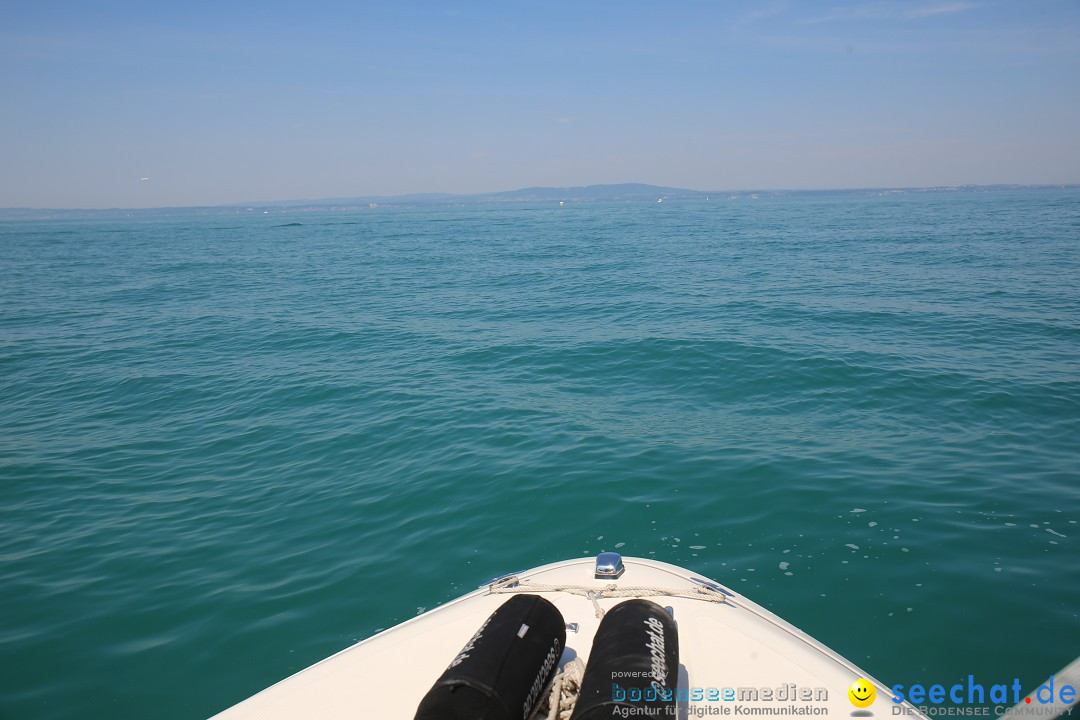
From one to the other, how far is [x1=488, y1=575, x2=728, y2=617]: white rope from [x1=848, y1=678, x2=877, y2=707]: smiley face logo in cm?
99

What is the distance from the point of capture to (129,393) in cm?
1418

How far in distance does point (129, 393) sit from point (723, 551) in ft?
44.5

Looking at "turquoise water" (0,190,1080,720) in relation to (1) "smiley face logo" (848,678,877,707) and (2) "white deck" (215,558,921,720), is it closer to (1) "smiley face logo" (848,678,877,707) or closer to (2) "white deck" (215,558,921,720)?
(2) "white deck" (215,558,921,720)

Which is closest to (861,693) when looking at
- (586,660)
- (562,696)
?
(586,660)

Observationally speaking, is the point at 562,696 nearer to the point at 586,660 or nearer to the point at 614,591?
the point at 586,660

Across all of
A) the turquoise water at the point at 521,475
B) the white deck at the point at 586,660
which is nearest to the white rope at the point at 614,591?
the white deck at the point at 586,660

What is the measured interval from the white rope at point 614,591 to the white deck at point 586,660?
0.15ft

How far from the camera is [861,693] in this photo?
11.4 ft

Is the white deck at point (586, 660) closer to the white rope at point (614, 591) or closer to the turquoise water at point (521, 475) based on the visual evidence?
the white rope at point (614, 591)

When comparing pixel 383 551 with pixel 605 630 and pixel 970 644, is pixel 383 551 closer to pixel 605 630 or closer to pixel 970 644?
pixel 605 630

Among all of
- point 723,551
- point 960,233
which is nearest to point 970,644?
point 723,551

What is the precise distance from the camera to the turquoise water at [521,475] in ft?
19.5

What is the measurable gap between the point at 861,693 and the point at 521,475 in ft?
20.0

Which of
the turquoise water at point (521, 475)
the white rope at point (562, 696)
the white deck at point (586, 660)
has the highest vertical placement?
the white rope at point (562, 696)
